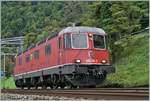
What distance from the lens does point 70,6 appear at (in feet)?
276

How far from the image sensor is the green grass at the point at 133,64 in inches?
881

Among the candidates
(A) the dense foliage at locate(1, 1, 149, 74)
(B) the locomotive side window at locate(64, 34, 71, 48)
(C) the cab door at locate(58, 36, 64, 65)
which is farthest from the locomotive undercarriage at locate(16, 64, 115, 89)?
(A) the dense foliage at locate(1, 1, 149, 74)

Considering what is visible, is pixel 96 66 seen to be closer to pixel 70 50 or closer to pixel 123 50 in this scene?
pixel 70 50

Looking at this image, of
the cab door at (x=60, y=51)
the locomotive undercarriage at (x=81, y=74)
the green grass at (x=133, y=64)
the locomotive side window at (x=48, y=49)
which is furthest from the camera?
the locomotive side window at (x=48, y=49)

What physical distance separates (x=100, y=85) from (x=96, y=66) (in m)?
1.83

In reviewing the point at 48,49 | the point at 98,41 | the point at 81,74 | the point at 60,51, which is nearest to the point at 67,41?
the point at 60,51

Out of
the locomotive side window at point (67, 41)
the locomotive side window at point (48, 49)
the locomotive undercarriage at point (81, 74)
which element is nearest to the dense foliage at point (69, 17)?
the locomotive side window at point (48, 49)

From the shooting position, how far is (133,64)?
87.4 ft

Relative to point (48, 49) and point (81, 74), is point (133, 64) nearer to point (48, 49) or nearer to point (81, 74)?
point (48, 49)

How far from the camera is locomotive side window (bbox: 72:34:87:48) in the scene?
2103 cm

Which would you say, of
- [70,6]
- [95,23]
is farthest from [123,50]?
[70,6]

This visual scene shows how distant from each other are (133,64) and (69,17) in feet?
172

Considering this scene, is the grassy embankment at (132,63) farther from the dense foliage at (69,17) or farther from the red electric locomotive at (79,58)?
the red electric locomotive at (79,58)

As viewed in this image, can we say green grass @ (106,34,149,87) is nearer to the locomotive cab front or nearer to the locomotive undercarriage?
the locomotive undercarriage
